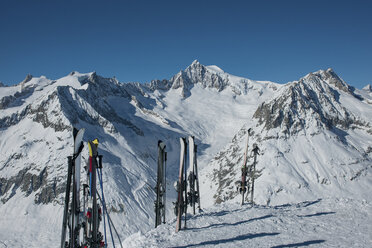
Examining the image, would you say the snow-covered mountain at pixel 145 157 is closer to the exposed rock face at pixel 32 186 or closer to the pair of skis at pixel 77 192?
the exposed rock face at pixel 32 186

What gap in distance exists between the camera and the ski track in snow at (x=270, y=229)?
637 inches

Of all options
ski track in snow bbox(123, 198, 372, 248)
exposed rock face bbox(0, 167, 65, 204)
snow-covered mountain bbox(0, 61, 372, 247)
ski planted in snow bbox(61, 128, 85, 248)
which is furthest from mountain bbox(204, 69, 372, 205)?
ski planted in snow bbox(61, 128, 85, 248)

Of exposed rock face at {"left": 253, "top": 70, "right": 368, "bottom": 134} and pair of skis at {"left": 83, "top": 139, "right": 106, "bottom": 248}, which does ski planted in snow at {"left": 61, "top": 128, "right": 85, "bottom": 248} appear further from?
exposed rock face at {"left": 253, "top": 70, "right": 368, "bottom": 134}

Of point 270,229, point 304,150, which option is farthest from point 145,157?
point 270,229

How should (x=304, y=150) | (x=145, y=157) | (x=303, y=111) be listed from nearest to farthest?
(x=304, y=150) < (x=303, y=111) < (x=145, y=157)

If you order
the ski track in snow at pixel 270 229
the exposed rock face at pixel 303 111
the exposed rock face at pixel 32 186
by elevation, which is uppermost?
the exposed rock face at pixel 303 111

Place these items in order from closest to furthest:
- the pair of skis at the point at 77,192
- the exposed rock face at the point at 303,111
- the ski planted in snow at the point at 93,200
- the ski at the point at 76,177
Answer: the ski at the point at 76,177 → the pair of skis at the point at 77,192 → the ski planted in snow at the point at 93,200 → the exposed rock face at the point at 303,111

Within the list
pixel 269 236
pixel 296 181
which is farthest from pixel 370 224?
pixel 296 181

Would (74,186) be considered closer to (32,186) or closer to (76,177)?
(76,177)

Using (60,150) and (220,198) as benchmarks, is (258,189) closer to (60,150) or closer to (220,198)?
(220,198)

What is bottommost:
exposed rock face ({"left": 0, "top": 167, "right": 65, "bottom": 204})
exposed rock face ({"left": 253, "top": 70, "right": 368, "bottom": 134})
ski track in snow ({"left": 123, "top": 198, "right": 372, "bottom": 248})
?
ski track in snow ({"left": 123, "top": 198, "right": 372, "bottom": 248})

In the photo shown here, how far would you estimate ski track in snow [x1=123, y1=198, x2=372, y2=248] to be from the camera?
16.2 meters

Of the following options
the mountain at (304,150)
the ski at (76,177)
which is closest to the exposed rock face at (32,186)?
the mountain at (304,150)

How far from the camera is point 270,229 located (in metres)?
18.6
